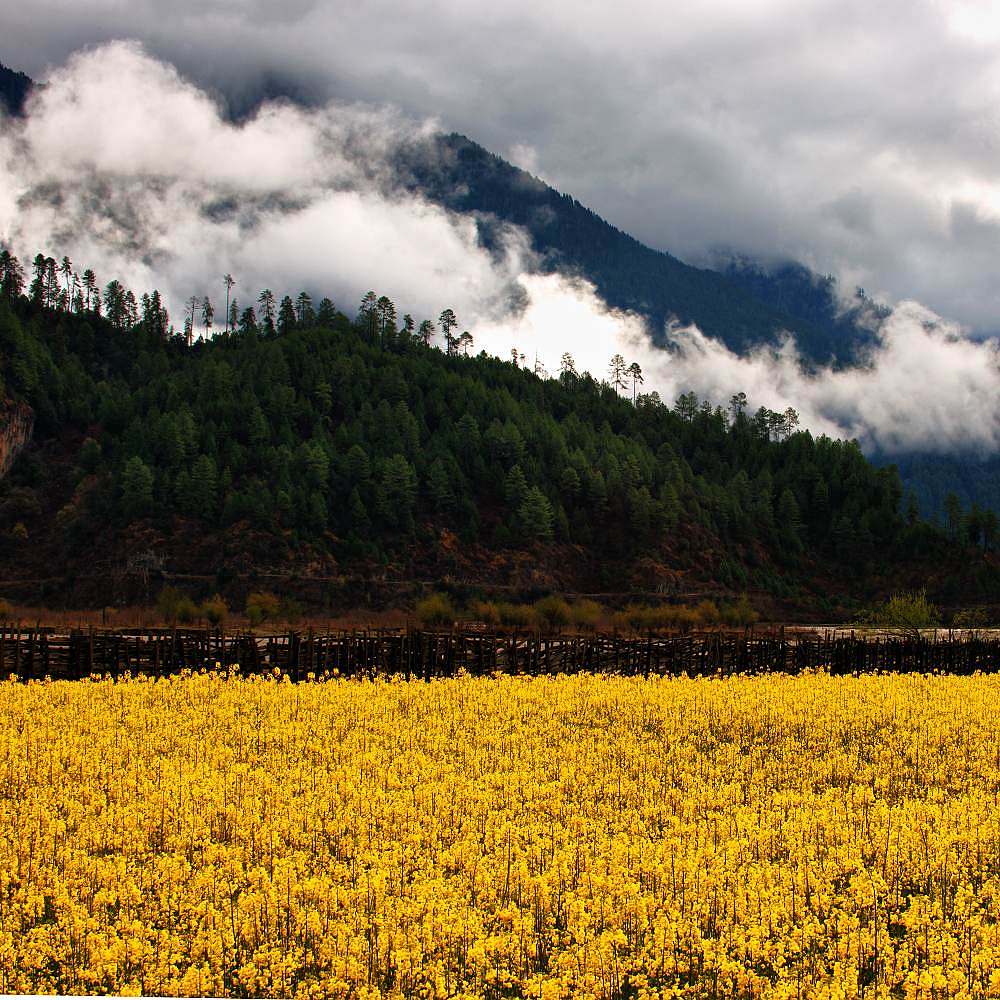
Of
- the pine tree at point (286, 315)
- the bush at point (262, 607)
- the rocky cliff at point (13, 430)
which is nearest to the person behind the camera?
the bush at point (262, 607)

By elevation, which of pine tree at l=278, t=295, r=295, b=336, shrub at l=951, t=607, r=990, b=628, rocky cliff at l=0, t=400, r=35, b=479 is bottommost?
shrub at l=951, t=607, r=990, b=628

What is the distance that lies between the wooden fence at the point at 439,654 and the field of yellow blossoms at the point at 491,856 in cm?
1276

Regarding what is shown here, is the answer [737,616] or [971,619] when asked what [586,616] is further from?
[971,619]

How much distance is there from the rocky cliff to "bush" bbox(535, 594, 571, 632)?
216 feet

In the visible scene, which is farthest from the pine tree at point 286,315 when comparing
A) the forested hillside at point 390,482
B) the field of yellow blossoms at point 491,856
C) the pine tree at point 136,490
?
the field of yellow blossoms at point 491,856

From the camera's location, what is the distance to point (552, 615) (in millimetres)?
77562

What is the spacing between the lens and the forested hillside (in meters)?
94.2

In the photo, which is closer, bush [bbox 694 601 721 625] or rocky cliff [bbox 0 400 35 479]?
bush [bbox 694 601 721 625]

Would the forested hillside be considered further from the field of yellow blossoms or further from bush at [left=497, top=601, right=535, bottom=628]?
the field of yellow blossoms

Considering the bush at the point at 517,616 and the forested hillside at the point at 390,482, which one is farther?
the forested hillside at the point at 390,482

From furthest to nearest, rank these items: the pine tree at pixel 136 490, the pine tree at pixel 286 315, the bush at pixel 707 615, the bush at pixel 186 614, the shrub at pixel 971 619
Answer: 1. the pine tree at pixel 286 315
2. the shrub at pixel 971 619
3. the pine tree at pixel 136 490
4. the bush at pixel 707 615
5. the bush at pixel 186 614

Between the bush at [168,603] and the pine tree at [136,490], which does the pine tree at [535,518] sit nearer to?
the pine tree at [136,490]

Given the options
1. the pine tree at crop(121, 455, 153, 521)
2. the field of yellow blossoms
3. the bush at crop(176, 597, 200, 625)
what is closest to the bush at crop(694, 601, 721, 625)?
the bush at crop(176, 597, 200, 625)

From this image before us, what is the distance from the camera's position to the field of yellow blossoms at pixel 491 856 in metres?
11.5
